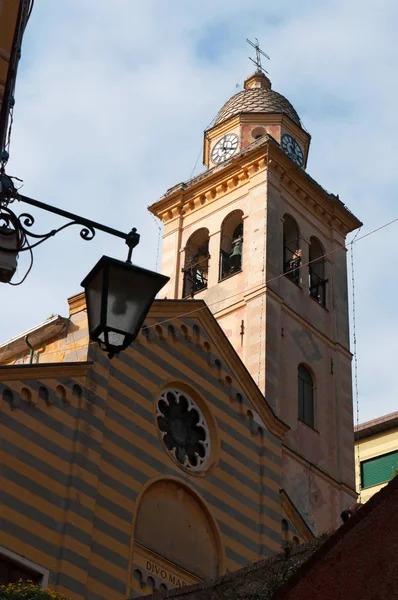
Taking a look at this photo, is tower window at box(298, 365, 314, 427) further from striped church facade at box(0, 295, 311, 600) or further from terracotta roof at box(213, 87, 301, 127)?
terracotta roof at box(213, 87, 301, 127)

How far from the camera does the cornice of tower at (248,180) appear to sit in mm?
38625

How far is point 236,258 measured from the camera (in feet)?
125

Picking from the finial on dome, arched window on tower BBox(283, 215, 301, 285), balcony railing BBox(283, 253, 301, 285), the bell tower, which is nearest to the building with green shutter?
the bell tower

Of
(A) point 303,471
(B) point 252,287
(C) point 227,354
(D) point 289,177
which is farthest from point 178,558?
(D) point 289,177

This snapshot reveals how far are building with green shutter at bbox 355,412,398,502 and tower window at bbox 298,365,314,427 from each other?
219 inches

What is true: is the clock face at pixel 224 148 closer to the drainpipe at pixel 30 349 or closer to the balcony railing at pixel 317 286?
the balcony railing at pixel 317 286

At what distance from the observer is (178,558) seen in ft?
72.9

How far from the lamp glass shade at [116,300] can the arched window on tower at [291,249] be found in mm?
27865

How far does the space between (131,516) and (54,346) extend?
4003mm

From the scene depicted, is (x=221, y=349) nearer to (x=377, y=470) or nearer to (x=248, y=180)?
(x=248, y=180)

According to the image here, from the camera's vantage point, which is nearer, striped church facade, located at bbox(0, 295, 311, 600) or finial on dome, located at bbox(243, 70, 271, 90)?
striped church facade, located at bbox(0, 295, 311, 600)

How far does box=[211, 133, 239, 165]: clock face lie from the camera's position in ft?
135

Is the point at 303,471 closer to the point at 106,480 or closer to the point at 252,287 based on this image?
the point at 252,287

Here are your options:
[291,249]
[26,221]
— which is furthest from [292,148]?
[26,221]
